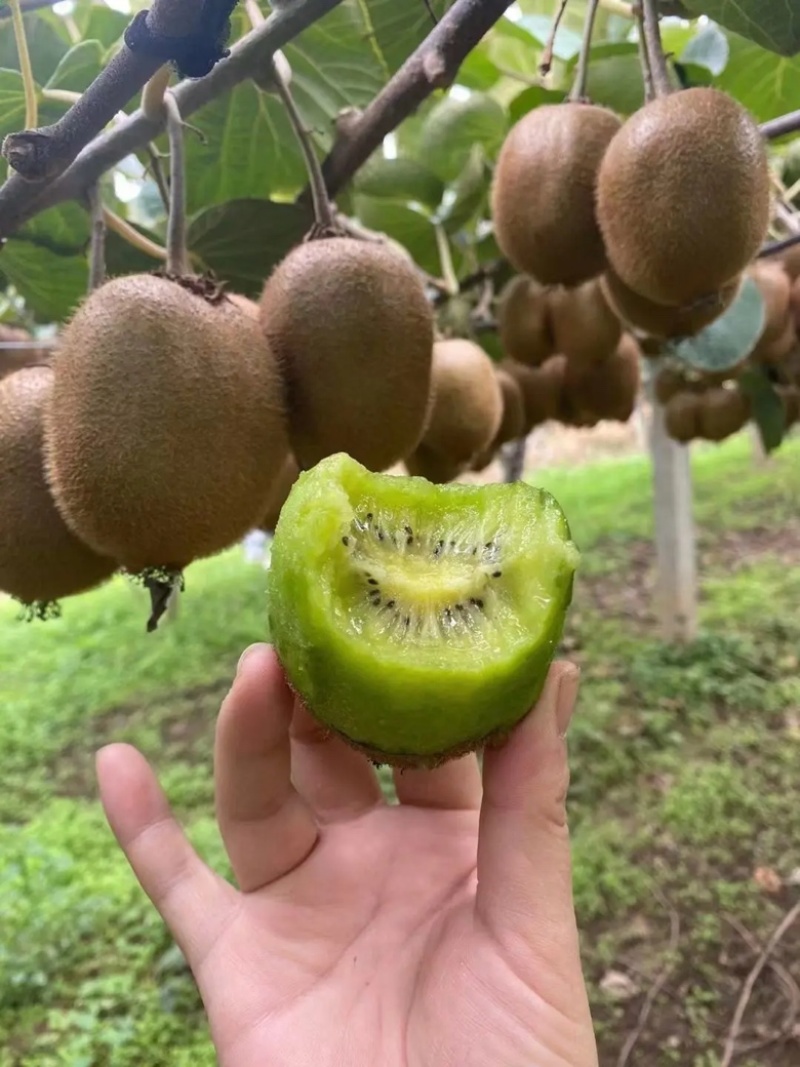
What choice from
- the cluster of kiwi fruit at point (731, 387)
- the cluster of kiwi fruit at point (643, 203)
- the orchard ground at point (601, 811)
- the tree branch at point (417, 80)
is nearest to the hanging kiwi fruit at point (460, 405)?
the cluster of kiwi fruit at point (643, 203)

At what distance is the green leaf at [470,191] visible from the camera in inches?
60.9

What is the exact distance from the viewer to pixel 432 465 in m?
1.26

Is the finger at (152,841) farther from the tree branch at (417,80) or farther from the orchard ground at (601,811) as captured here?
the orchard ground at (601,811)

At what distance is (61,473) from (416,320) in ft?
1.07

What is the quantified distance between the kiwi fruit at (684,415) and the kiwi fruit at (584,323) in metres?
0.66

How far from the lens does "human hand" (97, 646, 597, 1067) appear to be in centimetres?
65

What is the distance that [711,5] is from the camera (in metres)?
0.83

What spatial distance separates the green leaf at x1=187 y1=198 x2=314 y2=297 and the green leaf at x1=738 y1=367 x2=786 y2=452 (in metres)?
1.25

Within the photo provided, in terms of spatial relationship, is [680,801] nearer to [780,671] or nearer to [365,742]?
[780,671]

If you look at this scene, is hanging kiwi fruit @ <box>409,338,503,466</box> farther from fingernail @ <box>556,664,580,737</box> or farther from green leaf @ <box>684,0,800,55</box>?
fingernail @ <box>556,664,580,737</box>

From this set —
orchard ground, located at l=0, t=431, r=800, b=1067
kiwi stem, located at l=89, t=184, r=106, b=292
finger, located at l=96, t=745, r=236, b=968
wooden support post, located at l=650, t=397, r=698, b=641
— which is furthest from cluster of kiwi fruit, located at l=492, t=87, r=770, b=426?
wooden support post, located at l=650, t=397, r=698, b=641

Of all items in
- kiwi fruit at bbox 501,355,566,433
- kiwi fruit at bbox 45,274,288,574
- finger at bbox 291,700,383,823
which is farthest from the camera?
kiwi fruit at bbox 501,355,566,433

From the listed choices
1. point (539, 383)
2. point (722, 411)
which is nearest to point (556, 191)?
point (539, 383)

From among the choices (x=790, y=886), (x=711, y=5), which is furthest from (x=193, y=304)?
(x=790, y=886)
